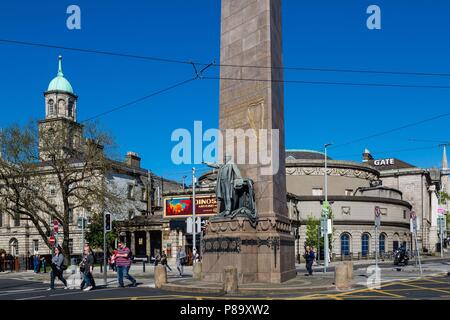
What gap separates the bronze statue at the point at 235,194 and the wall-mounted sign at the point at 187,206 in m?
35.0

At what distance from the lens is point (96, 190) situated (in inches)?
1924

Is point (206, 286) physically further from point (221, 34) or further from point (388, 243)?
point (388, 243)

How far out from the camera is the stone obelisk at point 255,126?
2109 centimetres

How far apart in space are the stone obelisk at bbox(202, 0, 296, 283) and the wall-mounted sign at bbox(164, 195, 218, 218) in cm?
3392

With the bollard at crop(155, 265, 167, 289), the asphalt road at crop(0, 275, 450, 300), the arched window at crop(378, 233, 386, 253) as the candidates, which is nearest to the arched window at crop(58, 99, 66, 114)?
the arched window at crop(378, 233, 386, 253)

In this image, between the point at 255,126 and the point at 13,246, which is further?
the point at 13,246

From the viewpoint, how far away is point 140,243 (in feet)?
217

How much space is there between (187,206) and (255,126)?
38.1 metres

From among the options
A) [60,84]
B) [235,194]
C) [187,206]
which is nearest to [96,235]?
[187,206]

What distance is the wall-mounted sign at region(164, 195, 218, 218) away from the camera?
190 feet

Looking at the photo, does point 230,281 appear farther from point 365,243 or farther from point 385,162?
point 385,162

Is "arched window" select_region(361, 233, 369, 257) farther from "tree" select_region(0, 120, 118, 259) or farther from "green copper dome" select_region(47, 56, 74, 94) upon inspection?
"green copper dome" select_region(47, 56, 74, 94)

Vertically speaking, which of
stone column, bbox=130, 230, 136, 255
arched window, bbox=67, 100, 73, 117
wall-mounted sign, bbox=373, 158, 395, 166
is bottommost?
stone column, bbox=130, 230, 136, 255
